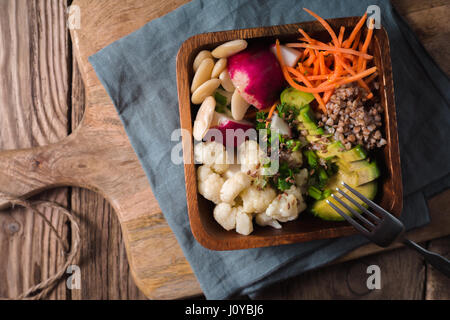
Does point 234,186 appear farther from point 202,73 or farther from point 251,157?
point 202,73

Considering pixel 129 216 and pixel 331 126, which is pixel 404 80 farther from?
pixel 129 216

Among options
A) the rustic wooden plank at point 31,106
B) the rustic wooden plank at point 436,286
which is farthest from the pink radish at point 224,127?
the rustic wooden plank at point 436,286

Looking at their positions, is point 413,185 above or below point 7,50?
below

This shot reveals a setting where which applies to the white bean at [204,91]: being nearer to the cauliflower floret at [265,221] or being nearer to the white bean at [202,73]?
the white bean at [202,73]

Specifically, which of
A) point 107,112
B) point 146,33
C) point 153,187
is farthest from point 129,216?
point 146,33

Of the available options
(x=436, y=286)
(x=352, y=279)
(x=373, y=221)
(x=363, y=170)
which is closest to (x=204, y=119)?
(x=363, y=170)

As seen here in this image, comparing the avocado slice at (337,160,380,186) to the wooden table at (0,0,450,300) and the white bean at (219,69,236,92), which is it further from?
the wooden table at (0,0,450,300)
